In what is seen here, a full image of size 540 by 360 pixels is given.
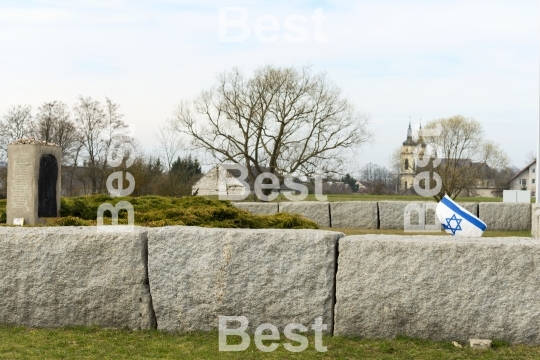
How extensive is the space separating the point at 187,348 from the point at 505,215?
14517 millimetres

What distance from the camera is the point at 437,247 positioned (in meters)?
5.52

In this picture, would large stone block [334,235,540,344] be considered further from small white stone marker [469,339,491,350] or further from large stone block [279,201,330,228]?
large stone block [279,201,330,228]

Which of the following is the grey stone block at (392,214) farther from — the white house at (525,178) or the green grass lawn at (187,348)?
the white house at (525,178)

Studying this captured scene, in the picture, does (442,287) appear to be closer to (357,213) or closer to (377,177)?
(357,213)

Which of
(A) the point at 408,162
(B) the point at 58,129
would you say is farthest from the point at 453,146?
(B) the point at 58,129

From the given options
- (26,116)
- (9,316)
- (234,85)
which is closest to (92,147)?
(26,116)

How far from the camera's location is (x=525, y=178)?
90.3 meters

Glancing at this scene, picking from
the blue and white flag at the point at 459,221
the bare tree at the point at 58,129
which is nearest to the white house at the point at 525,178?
the bare tree at the point at 58,129

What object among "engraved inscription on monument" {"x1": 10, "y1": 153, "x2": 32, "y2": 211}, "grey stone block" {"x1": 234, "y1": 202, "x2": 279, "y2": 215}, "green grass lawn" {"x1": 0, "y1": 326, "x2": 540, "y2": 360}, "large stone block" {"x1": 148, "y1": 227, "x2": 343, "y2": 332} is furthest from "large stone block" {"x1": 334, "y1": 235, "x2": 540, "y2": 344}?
"grey stone block" {"x1": 234, "y1": 202, "x2": 279, "y2": 215}

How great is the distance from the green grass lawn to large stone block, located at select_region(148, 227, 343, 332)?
0.79 feet

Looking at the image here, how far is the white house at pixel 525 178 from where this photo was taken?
8811cm

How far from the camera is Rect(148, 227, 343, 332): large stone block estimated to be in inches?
226

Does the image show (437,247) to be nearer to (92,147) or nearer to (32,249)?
(32,249)

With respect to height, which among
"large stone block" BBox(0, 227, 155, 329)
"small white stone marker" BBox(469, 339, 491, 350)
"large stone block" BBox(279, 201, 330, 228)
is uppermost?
"large stone block" BBox(279, 201, 330, 228)
